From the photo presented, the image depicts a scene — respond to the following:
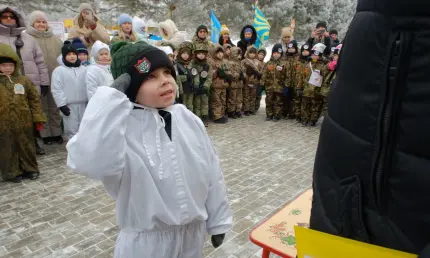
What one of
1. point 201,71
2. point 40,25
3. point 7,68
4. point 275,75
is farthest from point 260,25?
point 7,68

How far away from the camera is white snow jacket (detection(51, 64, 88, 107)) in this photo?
536 cm

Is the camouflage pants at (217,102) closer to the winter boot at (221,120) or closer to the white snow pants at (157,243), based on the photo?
the winter boot at (221,120)

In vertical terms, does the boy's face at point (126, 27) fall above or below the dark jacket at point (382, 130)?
above

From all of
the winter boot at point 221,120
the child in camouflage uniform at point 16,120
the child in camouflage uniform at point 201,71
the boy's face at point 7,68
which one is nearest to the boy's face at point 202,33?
the child in camouflage uniform at point 201,71

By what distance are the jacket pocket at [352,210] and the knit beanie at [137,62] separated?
1043mm

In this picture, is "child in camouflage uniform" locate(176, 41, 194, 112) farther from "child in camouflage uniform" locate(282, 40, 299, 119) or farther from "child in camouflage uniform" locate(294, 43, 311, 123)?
"child in camouflage uniform" locate(294, 43, 311, 123)

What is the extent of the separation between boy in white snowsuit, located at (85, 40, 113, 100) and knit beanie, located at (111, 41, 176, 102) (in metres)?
3.97

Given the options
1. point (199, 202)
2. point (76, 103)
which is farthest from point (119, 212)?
point (76, 103)

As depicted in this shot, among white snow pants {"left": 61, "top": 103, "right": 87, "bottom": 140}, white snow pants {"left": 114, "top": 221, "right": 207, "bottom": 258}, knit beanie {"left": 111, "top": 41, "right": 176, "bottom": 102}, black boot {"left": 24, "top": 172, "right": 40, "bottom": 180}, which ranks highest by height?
knit beanie {"left": 111, "top": 41, "right": 176, "bottom": 102}

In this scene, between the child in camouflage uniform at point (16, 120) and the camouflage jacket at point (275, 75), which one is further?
the camouflage jacket at point (275, 75)

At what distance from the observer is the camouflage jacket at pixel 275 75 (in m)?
Result: 8.15

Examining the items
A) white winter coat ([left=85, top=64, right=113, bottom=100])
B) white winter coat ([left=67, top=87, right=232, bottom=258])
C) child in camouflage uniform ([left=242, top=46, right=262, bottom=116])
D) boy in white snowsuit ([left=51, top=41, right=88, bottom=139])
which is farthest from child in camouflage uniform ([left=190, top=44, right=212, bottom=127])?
white winter coat ([left=67, top=87, right=232, bottom=258])

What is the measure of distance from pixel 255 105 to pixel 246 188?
5393 mm

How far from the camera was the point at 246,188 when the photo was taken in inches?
171
